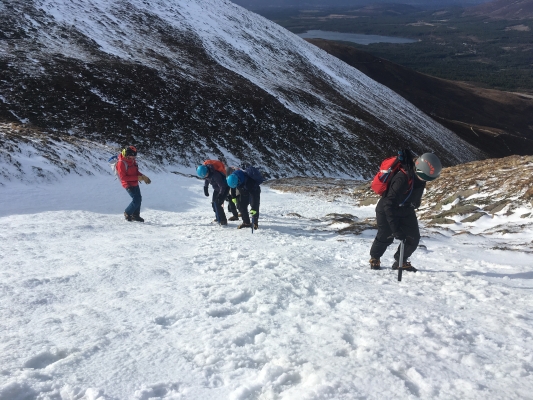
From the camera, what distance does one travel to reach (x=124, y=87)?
1261 inches

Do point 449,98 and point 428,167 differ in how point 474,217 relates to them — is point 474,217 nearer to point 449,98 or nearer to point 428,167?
point 428,167

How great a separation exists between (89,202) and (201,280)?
7645 mm

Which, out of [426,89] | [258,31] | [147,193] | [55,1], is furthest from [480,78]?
[147,193]

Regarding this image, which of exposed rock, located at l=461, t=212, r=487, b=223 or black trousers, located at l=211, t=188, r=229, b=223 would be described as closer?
black trousers, located at l=211, t=188, r=229, b=223

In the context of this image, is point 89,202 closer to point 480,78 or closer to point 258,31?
point 258,31

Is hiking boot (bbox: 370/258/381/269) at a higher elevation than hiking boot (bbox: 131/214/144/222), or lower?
lower

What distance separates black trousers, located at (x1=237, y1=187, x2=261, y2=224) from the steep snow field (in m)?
1.37

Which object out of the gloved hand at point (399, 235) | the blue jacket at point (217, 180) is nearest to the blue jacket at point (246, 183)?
the blue jacket at point (217, 180)

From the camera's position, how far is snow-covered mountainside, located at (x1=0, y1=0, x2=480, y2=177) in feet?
90.7

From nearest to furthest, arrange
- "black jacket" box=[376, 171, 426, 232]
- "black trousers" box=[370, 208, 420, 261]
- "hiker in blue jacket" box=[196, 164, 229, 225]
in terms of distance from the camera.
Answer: "black jacket" box=[376, 171, 426, 232]
"black trousers" box=[370, 208, 420, 261]
"hiker in blue jacket" box=[196, 164, 229, 225]

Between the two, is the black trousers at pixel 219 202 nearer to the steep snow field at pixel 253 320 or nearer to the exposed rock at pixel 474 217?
the steep snow field at pixel 253 320

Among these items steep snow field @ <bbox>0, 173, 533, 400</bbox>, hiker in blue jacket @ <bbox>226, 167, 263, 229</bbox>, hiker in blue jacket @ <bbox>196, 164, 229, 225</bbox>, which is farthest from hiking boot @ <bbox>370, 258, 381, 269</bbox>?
hiker in blue jacket @ <bbox>196, 164, 229, 225</bbox>

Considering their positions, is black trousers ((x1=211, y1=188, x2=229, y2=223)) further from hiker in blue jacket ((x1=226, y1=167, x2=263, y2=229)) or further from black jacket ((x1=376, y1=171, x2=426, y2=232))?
black jacket ((x1=376, y1=171, x2=426, y2=232))

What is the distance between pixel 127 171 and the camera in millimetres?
9773
